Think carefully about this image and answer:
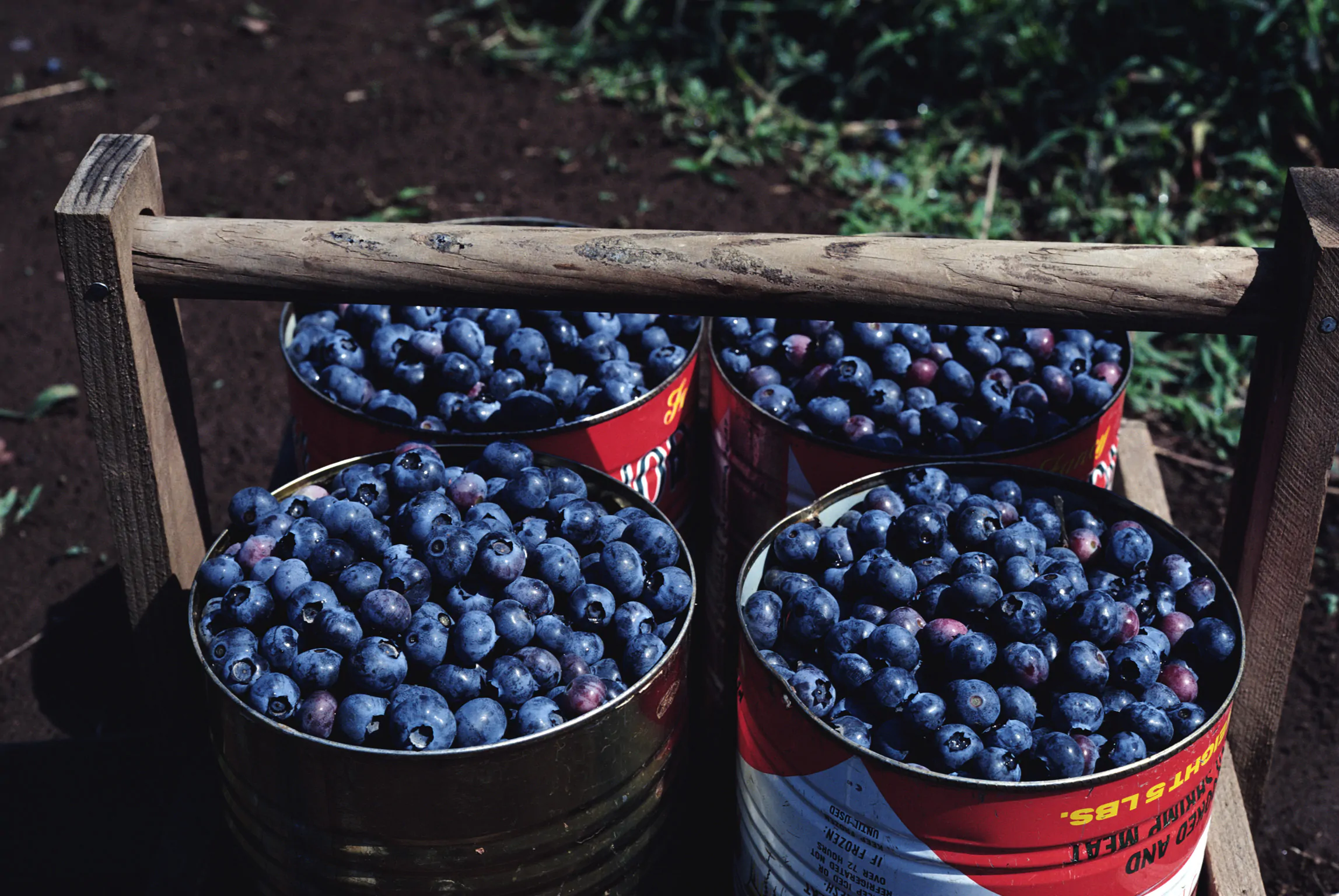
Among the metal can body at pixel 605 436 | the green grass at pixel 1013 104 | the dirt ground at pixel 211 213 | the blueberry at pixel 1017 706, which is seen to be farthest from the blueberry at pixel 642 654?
the green grass at pixel 1013 104

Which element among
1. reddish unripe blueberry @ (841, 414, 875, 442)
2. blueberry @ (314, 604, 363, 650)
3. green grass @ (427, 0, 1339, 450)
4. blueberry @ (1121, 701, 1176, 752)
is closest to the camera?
blueberry @ (1121, 701, 1176, 752)

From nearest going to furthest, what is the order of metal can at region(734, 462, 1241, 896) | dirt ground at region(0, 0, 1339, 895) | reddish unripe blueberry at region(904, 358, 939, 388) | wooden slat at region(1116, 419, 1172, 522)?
metal can at region(734, 462, 1241, 896) < reddish unripe blueberry at region(904, 358, 939, 388) < dirt ground at region(0, 0, 1339, 895) < wooden slat at region(1116, 419, 1172, 522)

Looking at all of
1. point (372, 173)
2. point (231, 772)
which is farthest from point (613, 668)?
point (372, 173)

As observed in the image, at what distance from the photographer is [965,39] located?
5.66m

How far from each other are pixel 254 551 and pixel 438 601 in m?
0.32

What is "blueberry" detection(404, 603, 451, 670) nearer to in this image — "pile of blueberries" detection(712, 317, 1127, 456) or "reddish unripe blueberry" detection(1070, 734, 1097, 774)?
"pile of blueberries" detection(712, 317, 1127, 456)

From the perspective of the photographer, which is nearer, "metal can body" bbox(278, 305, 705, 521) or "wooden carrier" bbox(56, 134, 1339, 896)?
"wooden carrier" bbox(56, 134, 1339, 896)

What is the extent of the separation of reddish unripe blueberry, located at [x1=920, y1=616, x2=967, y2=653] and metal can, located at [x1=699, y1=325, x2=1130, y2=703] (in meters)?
0.38

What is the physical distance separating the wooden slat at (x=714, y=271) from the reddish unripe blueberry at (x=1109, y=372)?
0.51 metres

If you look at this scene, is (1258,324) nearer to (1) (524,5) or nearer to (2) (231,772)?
(2) (231,772)

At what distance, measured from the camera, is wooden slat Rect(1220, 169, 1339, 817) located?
1.99 metres

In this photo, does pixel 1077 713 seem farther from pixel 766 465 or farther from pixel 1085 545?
pixel 766 465

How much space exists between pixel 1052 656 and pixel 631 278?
0.91 metres

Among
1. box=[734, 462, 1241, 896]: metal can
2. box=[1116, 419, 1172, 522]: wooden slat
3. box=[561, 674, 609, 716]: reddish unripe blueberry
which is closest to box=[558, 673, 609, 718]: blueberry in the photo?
box=[561, 674, 609, 716]: reddish unripe blueberry
